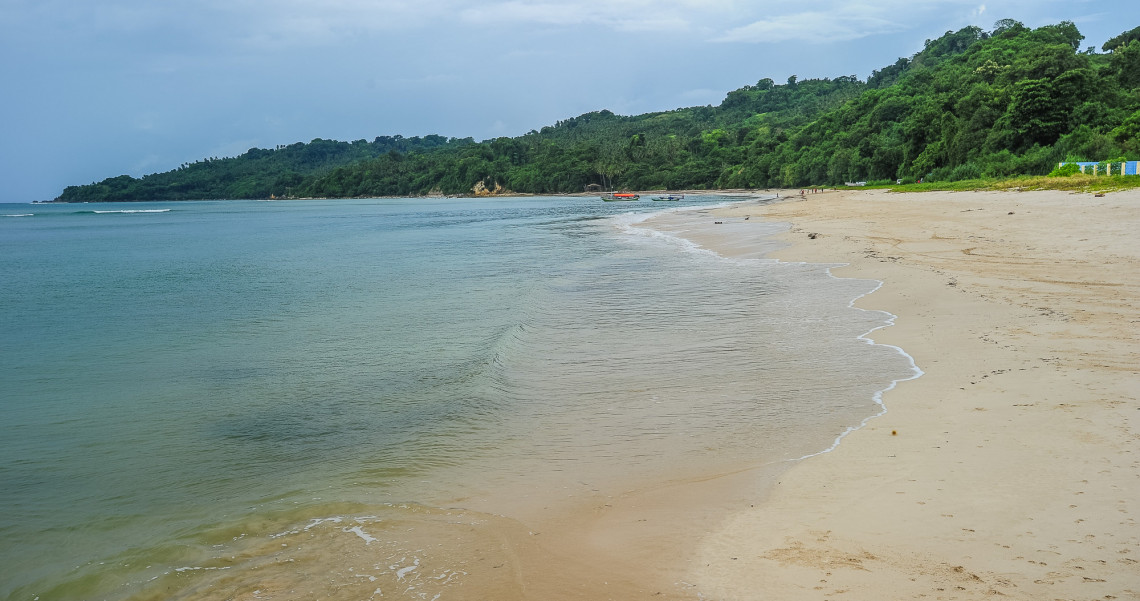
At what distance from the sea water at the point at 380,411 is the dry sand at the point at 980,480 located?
670mm

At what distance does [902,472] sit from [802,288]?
9.92m

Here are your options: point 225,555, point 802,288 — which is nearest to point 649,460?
point 225,555

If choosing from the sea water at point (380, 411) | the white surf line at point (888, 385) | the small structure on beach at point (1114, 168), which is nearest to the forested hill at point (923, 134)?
the small structure on beach at point (1114, 168)

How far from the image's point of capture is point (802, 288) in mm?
14562

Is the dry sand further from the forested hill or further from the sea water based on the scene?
the forested hill

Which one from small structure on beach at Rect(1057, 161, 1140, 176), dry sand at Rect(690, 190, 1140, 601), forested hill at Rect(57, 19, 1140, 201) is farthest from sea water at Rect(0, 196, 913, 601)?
forested hill at Rect(57, 19, 1140, 201)

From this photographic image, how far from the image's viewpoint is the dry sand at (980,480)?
11.9ft

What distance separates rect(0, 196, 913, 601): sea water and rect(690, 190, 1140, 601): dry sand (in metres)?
0.67

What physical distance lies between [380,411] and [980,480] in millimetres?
Answer: 5865

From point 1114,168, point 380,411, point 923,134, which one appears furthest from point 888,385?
point 923,134

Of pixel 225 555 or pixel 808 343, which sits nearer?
pixel 225 555

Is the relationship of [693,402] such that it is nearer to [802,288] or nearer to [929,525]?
[929,525]

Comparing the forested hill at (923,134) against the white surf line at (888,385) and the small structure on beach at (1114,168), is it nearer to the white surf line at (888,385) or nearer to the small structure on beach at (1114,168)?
the small structure on beach at (1114,168)

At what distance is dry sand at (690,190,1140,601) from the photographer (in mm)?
3625
